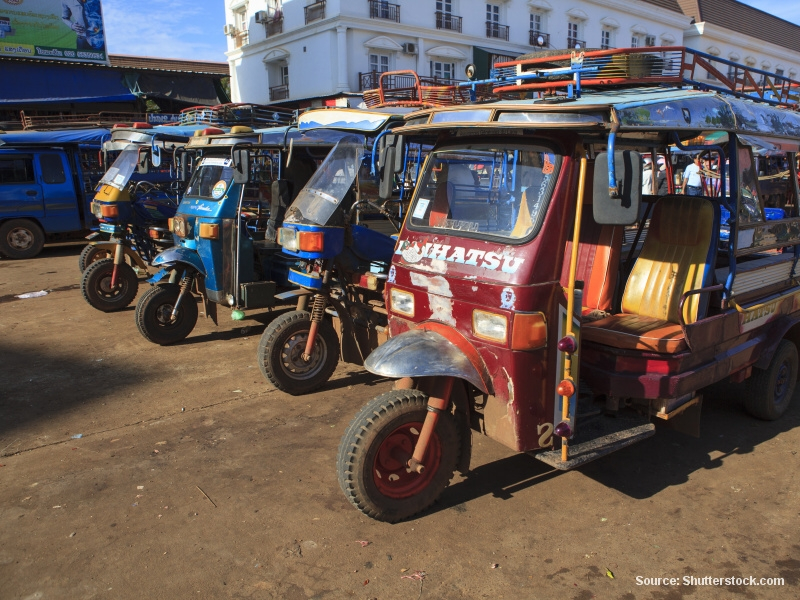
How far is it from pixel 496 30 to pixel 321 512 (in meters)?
27.5

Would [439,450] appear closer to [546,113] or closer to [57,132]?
[546,113]

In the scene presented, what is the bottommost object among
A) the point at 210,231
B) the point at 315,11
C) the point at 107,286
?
the point at 107,286

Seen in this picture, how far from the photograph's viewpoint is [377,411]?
133 inches

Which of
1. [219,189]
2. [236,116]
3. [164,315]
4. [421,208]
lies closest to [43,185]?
[236,116]

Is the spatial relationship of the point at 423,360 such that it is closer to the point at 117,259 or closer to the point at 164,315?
the point at 164,315

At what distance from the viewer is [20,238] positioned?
12.7 m

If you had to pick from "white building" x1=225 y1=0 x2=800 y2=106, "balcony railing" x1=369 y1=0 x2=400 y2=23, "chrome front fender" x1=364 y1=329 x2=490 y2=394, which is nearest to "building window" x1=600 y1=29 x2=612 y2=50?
"white building" x1=225 y1=0 x2=800 y2=106

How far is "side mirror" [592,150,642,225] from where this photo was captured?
9.77 ft

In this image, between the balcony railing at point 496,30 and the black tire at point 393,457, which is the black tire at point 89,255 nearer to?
the black tire at point 393,457

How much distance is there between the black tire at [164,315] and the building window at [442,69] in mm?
21517

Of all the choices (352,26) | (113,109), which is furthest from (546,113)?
(352,26)

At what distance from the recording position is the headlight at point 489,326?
131 inches

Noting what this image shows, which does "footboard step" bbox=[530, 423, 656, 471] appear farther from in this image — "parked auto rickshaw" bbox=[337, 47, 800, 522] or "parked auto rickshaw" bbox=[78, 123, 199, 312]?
"parked auto rickshaw" bbox=[78, 123, 199, 312]

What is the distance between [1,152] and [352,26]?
15.0m
